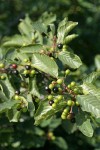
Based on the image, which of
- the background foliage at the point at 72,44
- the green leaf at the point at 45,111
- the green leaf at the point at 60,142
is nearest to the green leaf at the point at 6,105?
the green leaf at the point at 45,111

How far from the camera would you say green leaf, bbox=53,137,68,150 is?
3.62m

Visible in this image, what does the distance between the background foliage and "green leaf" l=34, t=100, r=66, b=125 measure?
2.64 feet

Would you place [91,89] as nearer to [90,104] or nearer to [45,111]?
[90,104]

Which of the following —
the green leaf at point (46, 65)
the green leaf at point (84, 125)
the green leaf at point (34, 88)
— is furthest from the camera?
the green leaf at point (34, 88)

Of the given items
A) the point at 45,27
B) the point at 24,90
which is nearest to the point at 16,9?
the point at 45,27

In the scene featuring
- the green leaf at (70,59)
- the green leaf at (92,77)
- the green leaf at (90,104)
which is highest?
the green leaf at (70,59)

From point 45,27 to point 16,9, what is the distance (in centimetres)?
247

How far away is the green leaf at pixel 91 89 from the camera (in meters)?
2.12

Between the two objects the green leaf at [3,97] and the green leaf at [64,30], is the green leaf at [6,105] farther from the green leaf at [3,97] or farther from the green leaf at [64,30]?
the green leaf at [64,30]

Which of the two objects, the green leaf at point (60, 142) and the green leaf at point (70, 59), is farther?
the green leaf at point (60, 142)

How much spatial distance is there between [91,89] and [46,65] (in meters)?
0.31

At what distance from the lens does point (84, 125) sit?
2.18 meters

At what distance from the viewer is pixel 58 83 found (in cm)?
225

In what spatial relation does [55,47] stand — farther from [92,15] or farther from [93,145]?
[92,15]
